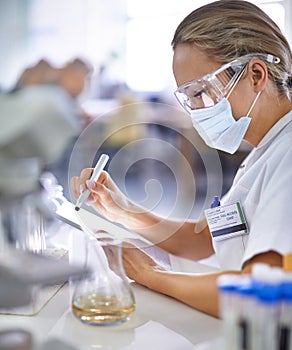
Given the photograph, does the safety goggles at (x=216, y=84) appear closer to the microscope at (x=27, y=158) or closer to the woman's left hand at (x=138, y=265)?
the woman's left hand at (x=138, y=265)

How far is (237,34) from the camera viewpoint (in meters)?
1.21

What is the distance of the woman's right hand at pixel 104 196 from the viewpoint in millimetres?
1454

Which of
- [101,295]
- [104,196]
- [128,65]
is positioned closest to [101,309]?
[101,295]

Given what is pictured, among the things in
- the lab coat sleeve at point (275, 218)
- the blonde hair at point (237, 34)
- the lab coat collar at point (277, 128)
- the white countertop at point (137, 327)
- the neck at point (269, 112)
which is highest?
the blonde hair at point (237, 34)

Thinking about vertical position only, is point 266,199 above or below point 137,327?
above

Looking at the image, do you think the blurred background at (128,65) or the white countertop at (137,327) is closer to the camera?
the white countertop at (137,327)

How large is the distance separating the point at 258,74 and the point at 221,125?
0.17 meters

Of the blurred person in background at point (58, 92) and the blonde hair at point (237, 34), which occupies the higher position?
the blonde hair at point (237, 34)

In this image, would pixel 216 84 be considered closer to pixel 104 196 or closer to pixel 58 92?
pixel 104 196

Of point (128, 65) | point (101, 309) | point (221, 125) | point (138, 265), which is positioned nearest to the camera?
point (101, 309)

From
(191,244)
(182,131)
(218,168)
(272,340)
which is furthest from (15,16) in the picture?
(272,340)

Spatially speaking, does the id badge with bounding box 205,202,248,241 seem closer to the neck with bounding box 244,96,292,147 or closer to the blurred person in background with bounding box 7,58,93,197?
the neck with bounding box 244,96,292,147

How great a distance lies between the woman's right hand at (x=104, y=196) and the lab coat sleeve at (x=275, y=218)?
1.70 feet

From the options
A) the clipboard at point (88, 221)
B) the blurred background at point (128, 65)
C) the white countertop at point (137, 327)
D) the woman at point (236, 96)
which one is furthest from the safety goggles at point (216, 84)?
the blurred background at point (128, 65)
